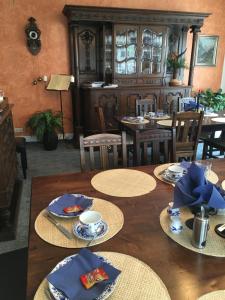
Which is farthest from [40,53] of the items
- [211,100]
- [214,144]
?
[214,144]

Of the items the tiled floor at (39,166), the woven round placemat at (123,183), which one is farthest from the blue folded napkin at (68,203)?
the tiled floor at (39,166)

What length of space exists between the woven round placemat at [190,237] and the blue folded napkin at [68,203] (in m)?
0.37

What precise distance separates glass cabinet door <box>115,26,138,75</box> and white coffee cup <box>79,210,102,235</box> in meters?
3.89

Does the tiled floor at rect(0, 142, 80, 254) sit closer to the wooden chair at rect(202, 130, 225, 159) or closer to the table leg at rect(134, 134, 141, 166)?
the table leg at rect(134, 134, 141, 166)

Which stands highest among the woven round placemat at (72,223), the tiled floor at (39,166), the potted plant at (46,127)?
the woven round placemat at (72,223)

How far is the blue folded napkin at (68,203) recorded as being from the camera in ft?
3.83

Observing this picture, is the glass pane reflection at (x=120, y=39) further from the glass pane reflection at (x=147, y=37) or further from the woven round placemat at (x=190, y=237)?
the woven round placemat at (x=190, y=237)

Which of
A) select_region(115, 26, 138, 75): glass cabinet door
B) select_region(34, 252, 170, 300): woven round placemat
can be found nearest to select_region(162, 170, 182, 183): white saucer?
select_region(34, 252, 170, 300): woven round placemat

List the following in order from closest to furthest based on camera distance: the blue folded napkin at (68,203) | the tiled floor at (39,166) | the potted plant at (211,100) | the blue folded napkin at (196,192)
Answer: the blue folded napkin at (196,192), the blue folded napkin at (68,203), the tiled floor at (39,166), the potted plant at (211,100)

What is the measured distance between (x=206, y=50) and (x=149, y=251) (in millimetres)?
5338

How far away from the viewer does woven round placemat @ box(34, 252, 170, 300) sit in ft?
2.53

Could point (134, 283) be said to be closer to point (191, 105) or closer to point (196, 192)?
point (196, 192)

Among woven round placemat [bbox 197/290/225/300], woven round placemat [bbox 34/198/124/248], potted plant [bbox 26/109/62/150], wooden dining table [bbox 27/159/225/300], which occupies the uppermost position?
woven round placemat [bbox 34/198/124/248]

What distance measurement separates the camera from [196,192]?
0.93m
